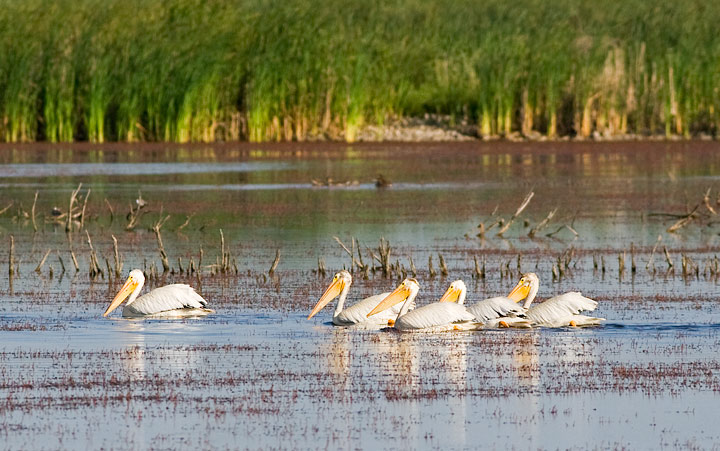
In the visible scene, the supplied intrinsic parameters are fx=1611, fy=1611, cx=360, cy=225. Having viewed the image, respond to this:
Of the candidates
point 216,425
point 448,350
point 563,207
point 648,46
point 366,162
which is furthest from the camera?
point 648,46

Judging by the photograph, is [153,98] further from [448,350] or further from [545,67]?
[448,350]

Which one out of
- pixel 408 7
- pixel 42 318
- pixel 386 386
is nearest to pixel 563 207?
pixel 42 318

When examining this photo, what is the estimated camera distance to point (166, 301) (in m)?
11.4

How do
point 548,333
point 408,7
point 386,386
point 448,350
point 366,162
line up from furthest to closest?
point 408,7
point 366,162
point 548,333
point 448,350
point 386,386

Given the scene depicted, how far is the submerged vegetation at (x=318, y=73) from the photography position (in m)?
30.5

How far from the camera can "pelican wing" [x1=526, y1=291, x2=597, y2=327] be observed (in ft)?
35.5

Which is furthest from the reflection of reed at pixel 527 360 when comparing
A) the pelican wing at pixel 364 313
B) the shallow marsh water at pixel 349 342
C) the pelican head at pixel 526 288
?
the pelican wing at pixel 364 313

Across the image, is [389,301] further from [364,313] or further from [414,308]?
[414,308]

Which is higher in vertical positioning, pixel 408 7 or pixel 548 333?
pixel 408 7

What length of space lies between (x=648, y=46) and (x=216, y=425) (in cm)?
2687

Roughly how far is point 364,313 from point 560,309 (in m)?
1.37

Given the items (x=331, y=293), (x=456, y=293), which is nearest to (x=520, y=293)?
(x=456, y=293)

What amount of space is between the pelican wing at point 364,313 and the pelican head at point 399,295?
2.1 inches

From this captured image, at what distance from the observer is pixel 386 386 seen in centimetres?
858
